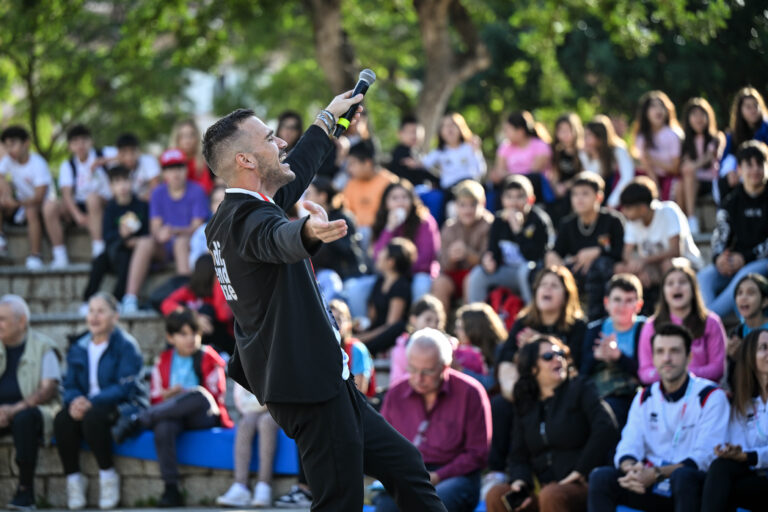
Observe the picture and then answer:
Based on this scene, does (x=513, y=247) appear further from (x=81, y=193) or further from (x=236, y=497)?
(x=81, y=193)

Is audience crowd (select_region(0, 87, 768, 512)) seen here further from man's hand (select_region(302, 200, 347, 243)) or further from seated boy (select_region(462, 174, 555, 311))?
man's hand (select_region(302, 200, 347, 243))

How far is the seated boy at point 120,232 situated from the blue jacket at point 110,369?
1.62m

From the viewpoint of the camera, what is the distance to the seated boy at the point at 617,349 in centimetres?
707

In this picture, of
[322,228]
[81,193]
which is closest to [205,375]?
[81,193]

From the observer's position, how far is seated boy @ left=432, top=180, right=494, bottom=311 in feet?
30.9

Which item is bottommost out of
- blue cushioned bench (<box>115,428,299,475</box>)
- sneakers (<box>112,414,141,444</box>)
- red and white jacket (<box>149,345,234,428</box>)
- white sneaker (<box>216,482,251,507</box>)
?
white sneaker (<box>216,482,251,507</box>)

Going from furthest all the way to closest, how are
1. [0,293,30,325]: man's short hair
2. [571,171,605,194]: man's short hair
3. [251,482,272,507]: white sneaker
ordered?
[571,171,605,194]: man's short hair < [0,293,30,325]: man's short hair < [251,482,272,507]: white sneaker

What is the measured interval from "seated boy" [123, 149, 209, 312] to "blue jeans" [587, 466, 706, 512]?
16.0 feet

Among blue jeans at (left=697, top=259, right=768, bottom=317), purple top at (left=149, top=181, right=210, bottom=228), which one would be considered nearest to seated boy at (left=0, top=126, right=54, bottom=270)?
purple top at (left=149, top=181, right=210, bottom=228)

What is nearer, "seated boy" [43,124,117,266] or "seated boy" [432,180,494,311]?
"seated boy" [432,180,494,311]

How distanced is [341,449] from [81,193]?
25.1 ft

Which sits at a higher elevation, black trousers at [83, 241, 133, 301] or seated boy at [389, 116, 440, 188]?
seated boy at [389, 116, 440, 188]

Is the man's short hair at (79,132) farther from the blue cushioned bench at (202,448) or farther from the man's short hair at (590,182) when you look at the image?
the man's short hair at (590,182)

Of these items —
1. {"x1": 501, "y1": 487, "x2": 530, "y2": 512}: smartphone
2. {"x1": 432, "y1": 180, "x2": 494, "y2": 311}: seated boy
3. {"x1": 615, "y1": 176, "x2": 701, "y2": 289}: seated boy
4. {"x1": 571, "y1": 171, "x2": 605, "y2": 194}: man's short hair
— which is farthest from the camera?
{"x1": 432, "y1": 180, "x2": 494, "y2": 311}: seated boy
